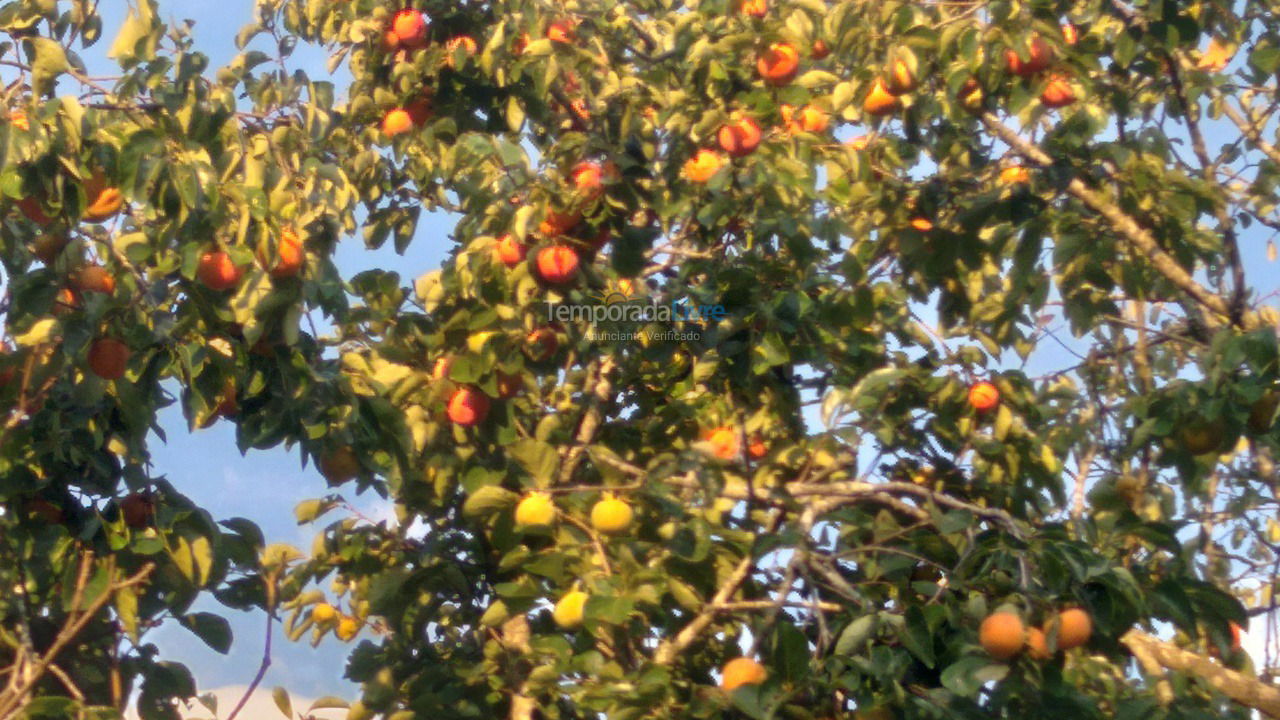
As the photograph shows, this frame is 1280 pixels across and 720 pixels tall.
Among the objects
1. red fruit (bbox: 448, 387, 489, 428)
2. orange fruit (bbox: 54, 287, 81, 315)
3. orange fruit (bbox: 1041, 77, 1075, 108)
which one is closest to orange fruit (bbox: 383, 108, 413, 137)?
red fruit (bbox: 448, 387, 489, 428)

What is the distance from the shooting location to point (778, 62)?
11.6ft

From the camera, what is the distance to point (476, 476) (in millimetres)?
3434

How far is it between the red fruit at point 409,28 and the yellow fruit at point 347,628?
190cm

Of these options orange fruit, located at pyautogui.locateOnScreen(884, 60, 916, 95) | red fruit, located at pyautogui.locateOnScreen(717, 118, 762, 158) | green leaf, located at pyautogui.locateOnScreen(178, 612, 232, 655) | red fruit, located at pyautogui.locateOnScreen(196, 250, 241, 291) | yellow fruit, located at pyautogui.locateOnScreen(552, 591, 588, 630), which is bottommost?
yellow fruit, located at pyautogui.locateOnScreen(552, 591, 588, 630)

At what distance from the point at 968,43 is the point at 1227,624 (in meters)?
1.58

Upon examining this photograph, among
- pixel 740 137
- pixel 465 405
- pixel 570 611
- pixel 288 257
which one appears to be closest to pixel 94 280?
pixel 288 257

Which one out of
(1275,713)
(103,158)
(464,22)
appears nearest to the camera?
(103,158)

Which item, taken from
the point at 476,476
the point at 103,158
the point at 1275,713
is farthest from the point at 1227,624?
the point at 103,158

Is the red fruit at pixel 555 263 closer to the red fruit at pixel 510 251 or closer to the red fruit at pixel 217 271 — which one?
the red fruit at pixel 510 251

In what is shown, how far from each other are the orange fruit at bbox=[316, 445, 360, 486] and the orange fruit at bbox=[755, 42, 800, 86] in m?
1.53

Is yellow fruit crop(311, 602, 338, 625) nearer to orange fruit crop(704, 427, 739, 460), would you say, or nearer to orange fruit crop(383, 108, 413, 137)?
orange fruit crop(704, 427, 739, 460)

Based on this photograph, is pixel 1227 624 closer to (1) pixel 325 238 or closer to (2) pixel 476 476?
(2) pixel 476 476

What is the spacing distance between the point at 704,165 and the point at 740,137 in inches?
5.3

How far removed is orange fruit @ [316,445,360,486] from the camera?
326 centimetres
